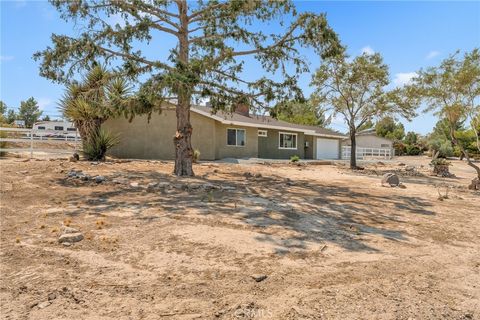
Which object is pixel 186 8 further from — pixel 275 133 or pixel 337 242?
pixel 275 133

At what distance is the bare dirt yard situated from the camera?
3.38 meters

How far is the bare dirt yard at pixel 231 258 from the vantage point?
3385 millimetres

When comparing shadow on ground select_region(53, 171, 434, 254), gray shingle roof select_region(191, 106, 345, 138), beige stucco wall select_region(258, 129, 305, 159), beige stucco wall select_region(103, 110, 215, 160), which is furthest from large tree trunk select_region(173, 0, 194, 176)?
beige stucco wall select_region(258, 129, 305, 159)

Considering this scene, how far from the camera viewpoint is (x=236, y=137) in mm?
24219

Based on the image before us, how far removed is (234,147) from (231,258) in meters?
19.6

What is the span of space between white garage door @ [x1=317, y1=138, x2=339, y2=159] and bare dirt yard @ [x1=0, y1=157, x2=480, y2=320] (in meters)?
24.3

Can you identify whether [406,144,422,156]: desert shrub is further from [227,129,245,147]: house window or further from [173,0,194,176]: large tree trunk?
[173,0,194,176]: large tree trunk

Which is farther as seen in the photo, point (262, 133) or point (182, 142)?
point (262, 133)

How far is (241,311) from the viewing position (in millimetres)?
3275

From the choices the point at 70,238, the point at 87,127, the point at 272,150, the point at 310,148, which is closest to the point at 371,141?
the point at 310,148

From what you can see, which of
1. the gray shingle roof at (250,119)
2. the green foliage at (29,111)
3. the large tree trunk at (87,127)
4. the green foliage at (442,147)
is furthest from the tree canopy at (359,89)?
the green foliage at (29,111)

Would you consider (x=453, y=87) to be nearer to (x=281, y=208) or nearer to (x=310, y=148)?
(x=281, y=208)

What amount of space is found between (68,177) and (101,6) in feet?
18.8

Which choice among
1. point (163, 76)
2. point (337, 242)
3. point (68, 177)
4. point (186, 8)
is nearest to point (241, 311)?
point (337, 242)
